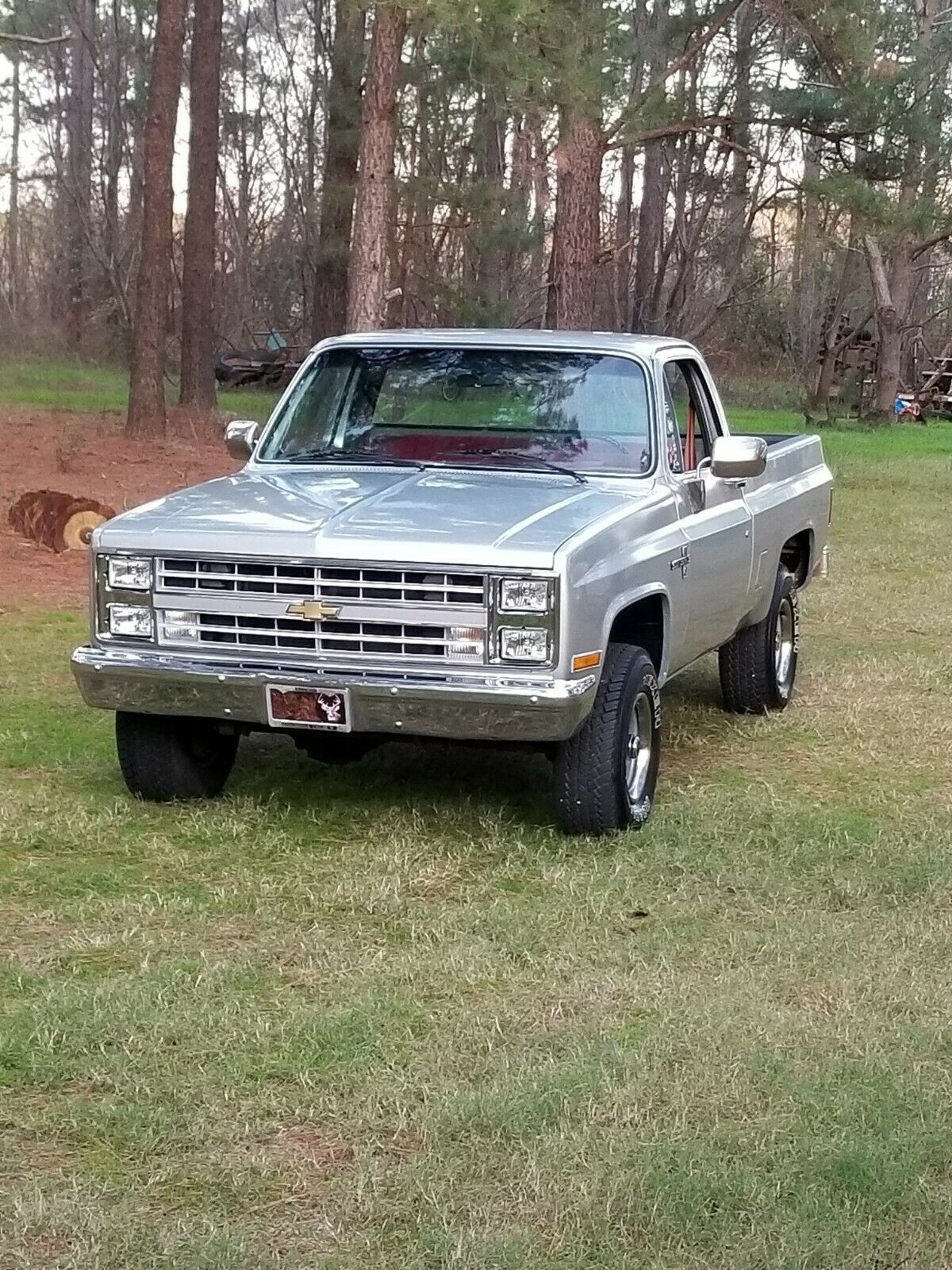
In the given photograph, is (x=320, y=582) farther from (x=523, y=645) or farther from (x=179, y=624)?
(x=523, y=645)

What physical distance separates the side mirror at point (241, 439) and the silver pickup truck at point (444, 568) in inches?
0.7

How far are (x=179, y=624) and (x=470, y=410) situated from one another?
5.53ft

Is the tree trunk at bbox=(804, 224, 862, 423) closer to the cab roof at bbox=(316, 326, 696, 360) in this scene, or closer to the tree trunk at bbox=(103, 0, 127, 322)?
the tree trunk at bbox=(103, 0, 127, 322)

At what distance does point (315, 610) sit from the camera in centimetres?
555

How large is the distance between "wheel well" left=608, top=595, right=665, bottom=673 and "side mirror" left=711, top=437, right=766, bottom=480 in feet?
2.32

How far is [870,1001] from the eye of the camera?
4469 mm

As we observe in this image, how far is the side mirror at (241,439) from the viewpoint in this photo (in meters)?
7.07

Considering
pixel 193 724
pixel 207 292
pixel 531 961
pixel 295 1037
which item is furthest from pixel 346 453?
pixel 207 292

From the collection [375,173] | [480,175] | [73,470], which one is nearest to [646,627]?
[375,173]

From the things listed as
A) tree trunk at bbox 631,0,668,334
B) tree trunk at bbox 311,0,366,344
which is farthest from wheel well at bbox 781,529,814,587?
tree trunk at bbox 631,0,668,334

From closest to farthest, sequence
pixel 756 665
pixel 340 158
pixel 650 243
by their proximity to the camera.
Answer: pixel 756 665, pixel 340 158, pixel 650 243

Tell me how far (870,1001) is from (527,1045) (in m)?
0.98

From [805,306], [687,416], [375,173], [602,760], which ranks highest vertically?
[375,173]

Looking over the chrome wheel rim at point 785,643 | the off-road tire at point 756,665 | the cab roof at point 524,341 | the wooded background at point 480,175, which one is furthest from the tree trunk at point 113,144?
the cab roof at point 524,341
